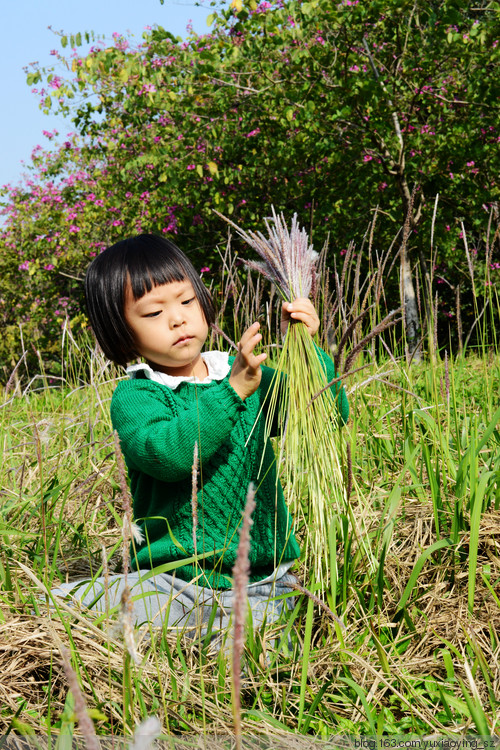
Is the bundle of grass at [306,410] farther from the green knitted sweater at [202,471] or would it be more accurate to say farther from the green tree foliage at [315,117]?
the green tree foliage at [315,117]

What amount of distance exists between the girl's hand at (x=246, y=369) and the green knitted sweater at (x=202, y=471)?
0.07 feet

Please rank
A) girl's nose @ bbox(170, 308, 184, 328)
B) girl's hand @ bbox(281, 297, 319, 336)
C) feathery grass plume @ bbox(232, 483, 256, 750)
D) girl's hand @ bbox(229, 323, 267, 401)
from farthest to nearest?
girl's nose @ bbox(170, 308, 184, 328)
girl's hand @ bbox(281, 297, 319, 336)
girl's hand @ bbox(229, 323, 267, 401)
feathery grass plume @ bbox(232, 483, 256, 750)

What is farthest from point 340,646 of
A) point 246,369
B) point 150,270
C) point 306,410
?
point 150,270

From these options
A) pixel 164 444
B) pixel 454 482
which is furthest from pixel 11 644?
pixel 454 482

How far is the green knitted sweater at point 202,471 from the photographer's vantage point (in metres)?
1.38

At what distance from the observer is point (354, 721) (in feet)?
3.87

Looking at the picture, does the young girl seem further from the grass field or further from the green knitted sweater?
the grass field

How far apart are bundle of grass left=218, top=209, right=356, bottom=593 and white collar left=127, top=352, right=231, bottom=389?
0.26 metres

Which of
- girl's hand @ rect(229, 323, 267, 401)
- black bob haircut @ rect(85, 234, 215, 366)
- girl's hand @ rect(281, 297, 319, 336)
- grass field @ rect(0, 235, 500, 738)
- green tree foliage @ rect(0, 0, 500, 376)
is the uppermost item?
green tree foliage @ rect(0, 0, 500, 376)

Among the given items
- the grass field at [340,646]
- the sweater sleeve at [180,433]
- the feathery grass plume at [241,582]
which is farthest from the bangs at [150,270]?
the feathery grass plume at [241,582]

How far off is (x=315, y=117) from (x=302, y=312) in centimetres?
372

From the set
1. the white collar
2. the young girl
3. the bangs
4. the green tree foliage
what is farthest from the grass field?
the green tree foliage

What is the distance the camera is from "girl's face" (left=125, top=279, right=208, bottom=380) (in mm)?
1548

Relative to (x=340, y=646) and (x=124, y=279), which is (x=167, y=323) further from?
(x=340, y=646)
